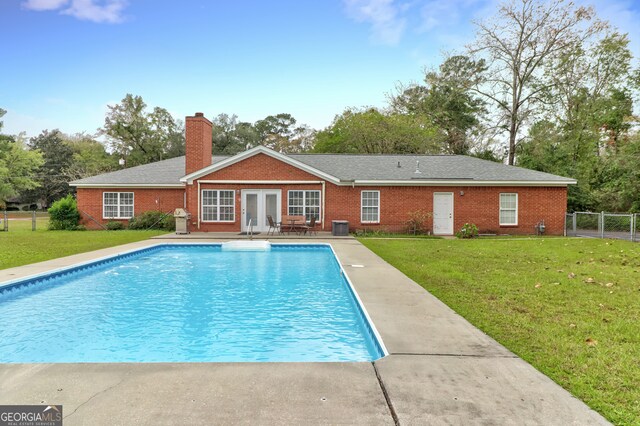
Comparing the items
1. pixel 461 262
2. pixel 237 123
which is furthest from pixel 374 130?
pixel 461 262

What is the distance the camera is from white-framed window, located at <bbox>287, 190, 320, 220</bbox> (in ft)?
63.6

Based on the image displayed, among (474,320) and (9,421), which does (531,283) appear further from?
(9,421)

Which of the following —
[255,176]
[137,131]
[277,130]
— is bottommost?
[255,176]

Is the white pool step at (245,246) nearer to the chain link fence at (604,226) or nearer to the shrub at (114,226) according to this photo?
the shrub at (114,226)

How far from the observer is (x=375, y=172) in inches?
803

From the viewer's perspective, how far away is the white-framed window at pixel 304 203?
1938 centimetres

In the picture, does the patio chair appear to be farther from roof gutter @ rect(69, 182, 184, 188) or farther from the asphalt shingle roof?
roof gutter @ rect(69, 182, 184, 188)

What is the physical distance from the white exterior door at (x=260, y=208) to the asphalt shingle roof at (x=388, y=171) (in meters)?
2.64

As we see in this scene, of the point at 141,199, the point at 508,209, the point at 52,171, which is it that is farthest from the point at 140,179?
the point at 52,171

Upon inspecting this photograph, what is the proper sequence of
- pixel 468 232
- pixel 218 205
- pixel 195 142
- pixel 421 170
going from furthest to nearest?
pixel 421 170 < pixel 195 142 < pixel 218 205 < pixel 468 232

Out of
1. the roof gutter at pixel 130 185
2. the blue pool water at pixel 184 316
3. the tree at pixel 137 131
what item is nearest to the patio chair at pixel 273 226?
the roof gutter at pixel 130 185

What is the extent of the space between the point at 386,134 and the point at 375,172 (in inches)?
599

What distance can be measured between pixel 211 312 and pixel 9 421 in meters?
3.98

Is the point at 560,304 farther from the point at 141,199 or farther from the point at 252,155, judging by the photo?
the point at 141,199
